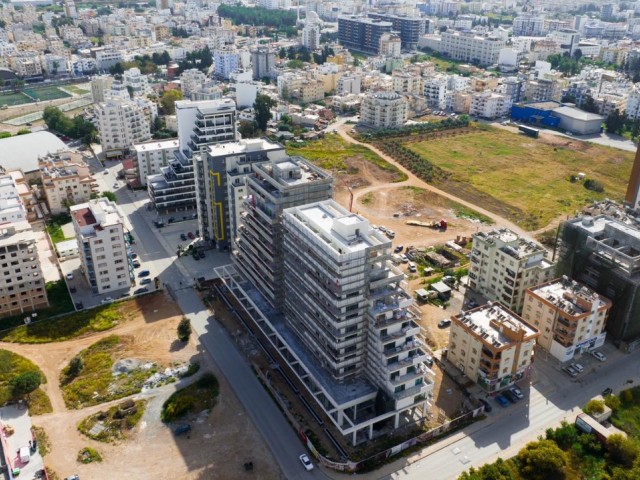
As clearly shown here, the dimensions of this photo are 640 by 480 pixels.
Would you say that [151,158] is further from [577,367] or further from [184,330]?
[577,367]

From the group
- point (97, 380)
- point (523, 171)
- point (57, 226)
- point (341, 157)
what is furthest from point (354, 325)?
point (523, 171)

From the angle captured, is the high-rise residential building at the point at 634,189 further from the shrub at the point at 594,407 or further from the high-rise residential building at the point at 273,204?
the high-rise residential building at the point at 273,204

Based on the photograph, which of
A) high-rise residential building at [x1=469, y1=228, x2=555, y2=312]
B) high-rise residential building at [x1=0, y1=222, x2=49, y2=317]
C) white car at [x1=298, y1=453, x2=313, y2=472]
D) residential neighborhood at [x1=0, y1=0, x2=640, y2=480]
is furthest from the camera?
high-rise residential building at [x1=469, y1=228, x2=555, y2=312]

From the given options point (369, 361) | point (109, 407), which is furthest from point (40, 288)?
point (369, 361)

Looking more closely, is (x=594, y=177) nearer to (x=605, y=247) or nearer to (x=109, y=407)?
(x=605, y=247)

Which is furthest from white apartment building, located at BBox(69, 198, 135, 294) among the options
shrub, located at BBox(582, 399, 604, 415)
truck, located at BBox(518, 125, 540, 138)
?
truck, located at BBox(518, 125, 540, 138)

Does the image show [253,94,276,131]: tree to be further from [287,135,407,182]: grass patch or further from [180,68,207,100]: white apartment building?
[180,68,207,100]: white apartment building
